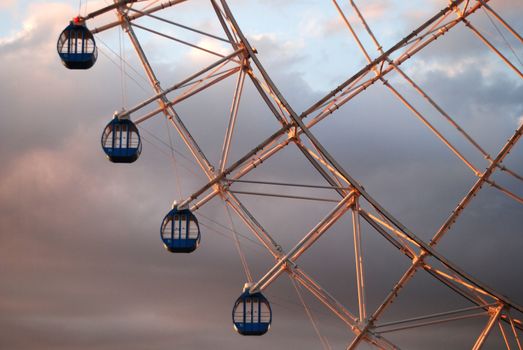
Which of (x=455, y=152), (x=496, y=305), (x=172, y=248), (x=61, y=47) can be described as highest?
(x=455, y=152)

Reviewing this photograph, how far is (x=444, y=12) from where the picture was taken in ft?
143

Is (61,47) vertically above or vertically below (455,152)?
below

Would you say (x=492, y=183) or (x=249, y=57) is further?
(x=492, y=183)

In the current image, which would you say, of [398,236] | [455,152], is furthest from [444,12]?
[398,236]

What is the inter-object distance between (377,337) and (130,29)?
1086 centimetres

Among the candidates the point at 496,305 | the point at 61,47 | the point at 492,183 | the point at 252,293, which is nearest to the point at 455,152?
the point at 492,183

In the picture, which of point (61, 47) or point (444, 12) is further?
point (444, 12)

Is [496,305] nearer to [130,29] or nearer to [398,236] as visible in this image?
[398,236]

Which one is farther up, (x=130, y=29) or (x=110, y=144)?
(x=130, y=29)

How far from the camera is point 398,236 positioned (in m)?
40.8

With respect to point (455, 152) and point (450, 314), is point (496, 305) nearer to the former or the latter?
point (450, 314)

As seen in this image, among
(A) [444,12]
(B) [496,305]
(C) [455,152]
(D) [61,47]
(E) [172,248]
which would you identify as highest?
(A) [444,12]

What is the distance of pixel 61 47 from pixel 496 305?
14.2m

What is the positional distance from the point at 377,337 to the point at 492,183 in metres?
6.23
